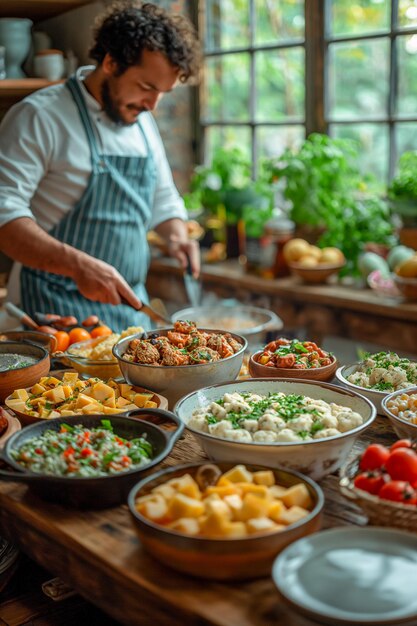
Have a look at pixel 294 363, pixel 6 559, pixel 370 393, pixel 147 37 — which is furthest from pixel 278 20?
pixel 6 559

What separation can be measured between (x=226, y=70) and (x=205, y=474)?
3882 millimetres

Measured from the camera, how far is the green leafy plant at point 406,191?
3.71 m

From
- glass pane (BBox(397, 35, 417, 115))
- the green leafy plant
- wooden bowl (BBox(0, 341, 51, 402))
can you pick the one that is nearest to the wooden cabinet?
glass pane (BBox(397, 35, 417, 115))

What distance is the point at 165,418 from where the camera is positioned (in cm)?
181

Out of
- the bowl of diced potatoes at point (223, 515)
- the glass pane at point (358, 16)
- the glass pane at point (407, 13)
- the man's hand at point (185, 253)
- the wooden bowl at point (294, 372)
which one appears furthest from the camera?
the glass pane at point (358, 16)

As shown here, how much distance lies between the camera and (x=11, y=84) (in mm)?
4125

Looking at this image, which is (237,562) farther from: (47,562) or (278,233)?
(278,233)

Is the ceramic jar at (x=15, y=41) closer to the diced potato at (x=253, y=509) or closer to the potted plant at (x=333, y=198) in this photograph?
the potted plant at (x=333, y=198)

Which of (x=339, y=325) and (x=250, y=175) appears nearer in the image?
(x=339, y=325)

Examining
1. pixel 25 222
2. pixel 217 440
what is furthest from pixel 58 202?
pixel 217 440

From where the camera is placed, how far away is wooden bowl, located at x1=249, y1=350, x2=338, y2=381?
2.01 meters

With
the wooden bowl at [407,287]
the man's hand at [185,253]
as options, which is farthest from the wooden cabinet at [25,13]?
the wooden bowl at [407,287]

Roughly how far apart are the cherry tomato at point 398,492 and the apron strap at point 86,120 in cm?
213

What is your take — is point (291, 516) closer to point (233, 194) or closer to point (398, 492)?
point (398, 492)
